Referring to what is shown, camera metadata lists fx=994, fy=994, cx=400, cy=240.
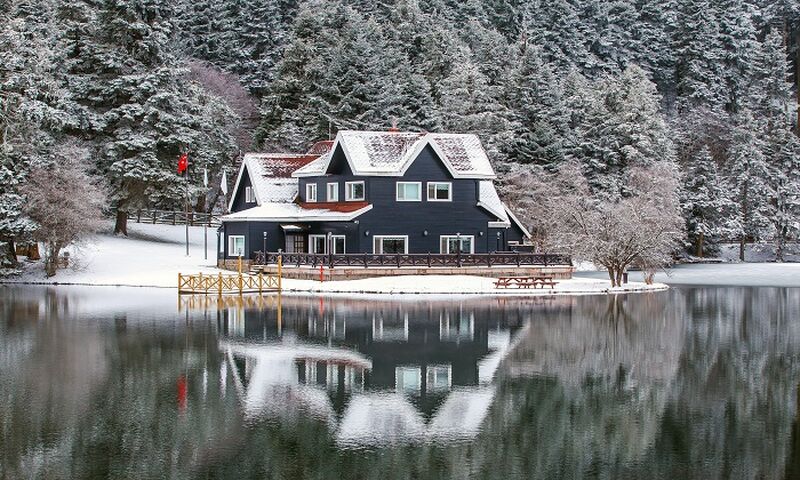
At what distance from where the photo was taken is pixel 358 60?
75.7 metres

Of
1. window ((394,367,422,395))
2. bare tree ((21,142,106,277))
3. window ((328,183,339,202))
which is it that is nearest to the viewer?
window ((394,367,422,395))

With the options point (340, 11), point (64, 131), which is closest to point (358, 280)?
point (64, 131)

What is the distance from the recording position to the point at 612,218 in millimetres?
53156

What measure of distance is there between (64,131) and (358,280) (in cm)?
2598

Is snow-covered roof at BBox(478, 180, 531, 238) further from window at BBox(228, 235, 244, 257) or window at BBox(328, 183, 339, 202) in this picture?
window at BBox(228, 235, 244, 257)

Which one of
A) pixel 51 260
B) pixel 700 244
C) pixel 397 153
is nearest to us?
pixel 51 260

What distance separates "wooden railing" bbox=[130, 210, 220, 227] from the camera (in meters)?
74.2

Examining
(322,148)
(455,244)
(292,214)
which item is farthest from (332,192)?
(455,244)

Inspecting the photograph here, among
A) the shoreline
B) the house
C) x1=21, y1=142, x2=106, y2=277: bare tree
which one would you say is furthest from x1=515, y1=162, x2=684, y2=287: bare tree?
x1=21, y1=142, x2=106, y2=277: bare tree

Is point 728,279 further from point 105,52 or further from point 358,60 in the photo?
point 105,52

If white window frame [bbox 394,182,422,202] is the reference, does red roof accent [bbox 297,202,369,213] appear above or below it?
below

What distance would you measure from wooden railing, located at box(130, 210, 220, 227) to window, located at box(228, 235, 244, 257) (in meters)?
13.7

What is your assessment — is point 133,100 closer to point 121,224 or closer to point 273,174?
point 121,224

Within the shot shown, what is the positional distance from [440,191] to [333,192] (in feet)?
21.5
